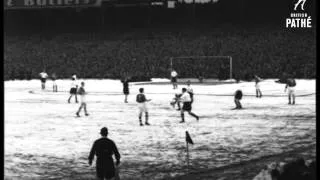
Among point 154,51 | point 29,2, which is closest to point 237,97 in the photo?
point 154,51

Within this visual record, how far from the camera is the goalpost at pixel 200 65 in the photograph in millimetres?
56531

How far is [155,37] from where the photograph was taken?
211 ft

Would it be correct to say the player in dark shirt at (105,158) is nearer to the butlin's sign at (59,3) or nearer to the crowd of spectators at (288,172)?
the crowd of spectators at (288,172)

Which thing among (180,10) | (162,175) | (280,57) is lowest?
(162,175)

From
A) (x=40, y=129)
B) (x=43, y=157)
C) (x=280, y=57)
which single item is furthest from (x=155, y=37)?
(x=43, y=157)

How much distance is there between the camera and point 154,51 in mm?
61594

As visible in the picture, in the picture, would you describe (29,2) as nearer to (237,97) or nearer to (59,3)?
(59,3)

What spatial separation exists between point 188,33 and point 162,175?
53.4 metres

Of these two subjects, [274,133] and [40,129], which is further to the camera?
[40,129]

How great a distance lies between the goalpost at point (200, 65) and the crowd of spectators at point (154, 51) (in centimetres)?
17

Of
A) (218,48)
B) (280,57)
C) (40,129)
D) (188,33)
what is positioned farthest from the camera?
(188,33)

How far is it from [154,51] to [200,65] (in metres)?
6.98

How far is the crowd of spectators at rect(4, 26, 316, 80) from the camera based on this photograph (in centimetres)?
5578

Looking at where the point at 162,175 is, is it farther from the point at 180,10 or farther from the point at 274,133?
the point at 180,10
